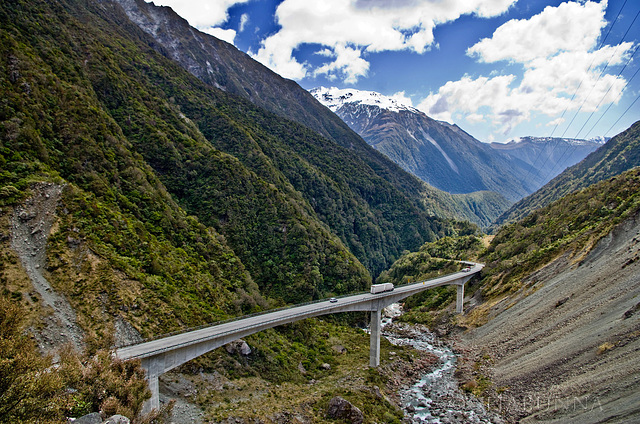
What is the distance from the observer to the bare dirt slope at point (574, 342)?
24078 millimetres

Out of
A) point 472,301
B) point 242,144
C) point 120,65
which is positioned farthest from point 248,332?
point 120,65

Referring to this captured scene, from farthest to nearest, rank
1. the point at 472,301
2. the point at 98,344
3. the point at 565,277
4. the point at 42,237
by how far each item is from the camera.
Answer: the point at 472,301 < the point at 565,277 < the point at 42,237 < the point at 98,344

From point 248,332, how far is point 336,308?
12.3 meters

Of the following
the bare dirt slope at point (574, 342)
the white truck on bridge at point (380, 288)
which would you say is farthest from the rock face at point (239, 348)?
the bare dirt slope at point (574, 342)

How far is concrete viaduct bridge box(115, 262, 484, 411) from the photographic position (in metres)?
25.3

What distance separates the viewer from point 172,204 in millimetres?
57000

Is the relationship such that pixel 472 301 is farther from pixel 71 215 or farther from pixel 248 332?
pixel 71 215

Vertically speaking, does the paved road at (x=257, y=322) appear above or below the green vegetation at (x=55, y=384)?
below

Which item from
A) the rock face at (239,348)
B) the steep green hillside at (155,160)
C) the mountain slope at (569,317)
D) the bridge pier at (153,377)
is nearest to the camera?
the bridge pier at (153,377)

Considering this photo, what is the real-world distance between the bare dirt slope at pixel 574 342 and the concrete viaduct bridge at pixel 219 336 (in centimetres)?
1406

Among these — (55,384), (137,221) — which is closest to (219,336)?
(55,384)

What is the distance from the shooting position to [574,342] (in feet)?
105

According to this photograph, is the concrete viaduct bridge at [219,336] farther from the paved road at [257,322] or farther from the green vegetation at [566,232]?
the green vegetation at [566,232]

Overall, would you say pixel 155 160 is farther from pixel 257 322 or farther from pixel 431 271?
pixel 431 271
